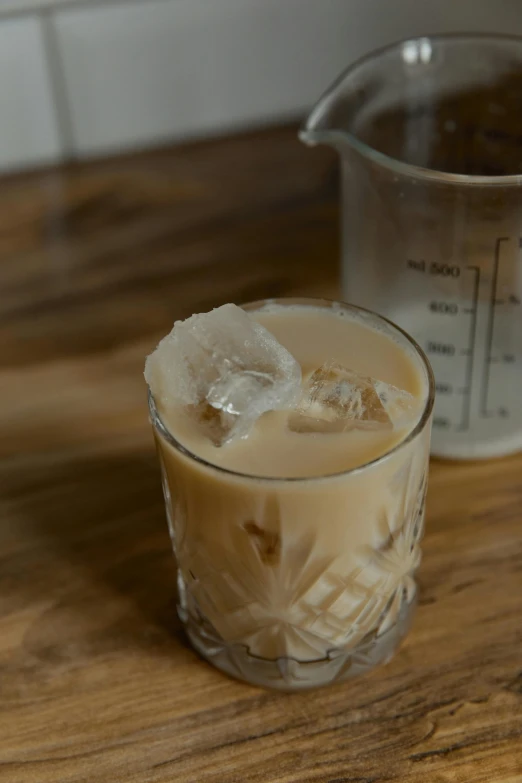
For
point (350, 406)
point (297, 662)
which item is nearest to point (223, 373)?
point (350, 406)

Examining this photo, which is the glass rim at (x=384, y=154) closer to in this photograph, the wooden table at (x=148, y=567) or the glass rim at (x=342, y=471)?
the glass rim at (x=342, y=471)

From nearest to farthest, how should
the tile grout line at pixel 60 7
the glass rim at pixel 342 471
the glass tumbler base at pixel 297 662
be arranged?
the glass rim at pixel 342 471 → the glass tumbler base at pixel 297 662 → the tile grout line at pixel 60 7

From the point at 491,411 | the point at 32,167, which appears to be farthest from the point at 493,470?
the point at 32,167

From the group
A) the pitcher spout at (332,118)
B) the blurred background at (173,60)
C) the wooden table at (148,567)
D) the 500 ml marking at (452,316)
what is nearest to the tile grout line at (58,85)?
the blurred background at (173,60)

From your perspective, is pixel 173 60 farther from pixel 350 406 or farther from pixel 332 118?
pixel 350 406

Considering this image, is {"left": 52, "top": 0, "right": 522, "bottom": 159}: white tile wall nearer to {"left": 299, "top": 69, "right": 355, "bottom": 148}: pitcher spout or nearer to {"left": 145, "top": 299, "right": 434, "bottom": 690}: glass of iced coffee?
{"left": 299, "top": 69, "right": 355, "bottom": 148}: pitcher spout

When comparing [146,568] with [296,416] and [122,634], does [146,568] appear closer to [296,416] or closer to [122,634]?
[122,634]

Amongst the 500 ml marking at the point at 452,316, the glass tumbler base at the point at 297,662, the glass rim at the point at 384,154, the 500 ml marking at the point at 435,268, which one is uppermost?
the glass rim at the point at 384,154

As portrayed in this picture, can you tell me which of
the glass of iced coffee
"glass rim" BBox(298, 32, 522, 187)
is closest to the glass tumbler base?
the glass of iced coffee
